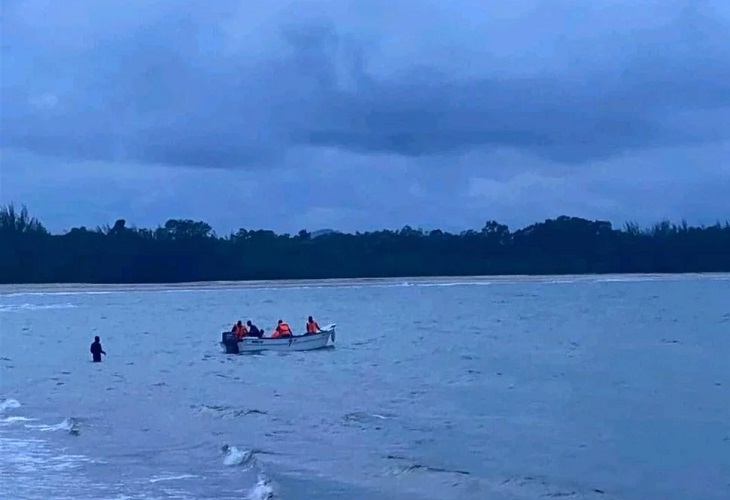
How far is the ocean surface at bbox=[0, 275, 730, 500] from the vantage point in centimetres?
1730

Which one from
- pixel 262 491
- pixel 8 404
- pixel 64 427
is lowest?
pixel 262 491

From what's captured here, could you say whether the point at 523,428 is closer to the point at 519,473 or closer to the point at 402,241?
the point at 519,473

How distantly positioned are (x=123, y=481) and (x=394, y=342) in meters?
34.3

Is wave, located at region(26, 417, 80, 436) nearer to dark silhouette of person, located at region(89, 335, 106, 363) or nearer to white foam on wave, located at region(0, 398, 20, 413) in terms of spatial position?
white foam on wave, located at region(0, 398, 20, 413)

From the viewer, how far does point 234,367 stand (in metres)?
38.4

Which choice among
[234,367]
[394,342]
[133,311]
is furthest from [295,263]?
[234,367]

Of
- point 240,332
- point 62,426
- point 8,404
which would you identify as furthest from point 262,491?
point 240,332

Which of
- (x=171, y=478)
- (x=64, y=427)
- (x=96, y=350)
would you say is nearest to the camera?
(x=171, y=478)

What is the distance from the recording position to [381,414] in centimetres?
2538

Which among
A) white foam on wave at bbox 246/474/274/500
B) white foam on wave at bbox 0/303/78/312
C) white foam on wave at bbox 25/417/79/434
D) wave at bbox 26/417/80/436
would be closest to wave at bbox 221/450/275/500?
white foam on wave at bbox 246/474/274/500

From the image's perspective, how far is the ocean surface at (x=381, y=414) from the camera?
1730 cm

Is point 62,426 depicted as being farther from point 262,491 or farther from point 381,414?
point 262,491

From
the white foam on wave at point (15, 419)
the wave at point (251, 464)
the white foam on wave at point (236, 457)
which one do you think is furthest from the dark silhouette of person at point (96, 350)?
the white foam on wave at point (236, 457)

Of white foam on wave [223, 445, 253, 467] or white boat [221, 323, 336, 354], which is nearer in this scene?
white foam on wave [223, 445, 253, 467]
